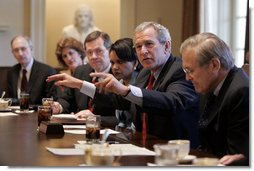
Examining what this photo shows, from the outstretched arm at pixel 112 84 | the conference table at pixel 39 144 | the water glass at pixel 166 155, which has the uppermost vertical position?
the outstretched arm at pixel 112 84

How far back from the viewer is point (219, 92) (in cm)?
252

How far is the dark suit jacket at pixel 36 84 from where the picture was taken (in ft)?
16.8

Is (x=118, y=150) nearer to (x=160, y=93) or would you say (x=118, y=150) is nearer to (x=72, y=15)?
(x=160, y=93)

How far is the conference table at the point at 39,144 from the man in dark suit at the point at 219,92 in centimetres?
18

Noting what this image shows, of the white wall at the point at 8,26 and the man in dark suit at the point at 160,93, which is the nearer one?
the man in dark suit at the point at 160,93

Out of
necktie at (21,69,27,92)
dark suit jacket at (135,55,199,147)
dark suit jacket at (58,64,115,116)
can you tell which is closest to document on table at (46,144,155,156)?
dark suit jacket at (135,55,199,147)

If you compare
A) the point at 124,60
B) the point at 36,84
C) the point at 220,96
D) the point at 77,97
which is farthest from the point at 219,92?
the point at 36,84

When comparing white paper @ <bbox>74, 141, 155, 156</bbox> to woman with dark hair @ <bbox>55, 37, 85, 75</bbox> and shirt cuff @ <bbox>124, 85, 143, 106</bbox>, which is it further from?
woman with dark hair @ <bbox>55, 37, 85, 75</bbox>

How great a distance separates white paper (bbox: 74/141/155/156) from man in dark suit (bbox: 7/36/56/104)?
270 centimetres

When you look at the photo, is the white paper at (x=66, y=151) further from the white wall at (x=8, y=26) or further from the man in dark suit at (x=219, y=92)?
the white wall at (x=8, y=26)

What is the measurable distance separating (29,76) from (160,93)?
2470 mm

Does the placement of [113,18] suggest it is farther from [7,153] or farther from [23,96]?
[7,153]

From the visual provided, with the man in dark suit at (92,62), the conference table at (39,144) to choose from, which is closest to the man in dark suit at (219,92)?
the conference table at (39,144)

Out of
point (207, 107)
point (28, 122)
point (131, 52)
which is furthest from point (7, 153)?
point (131, 52)
